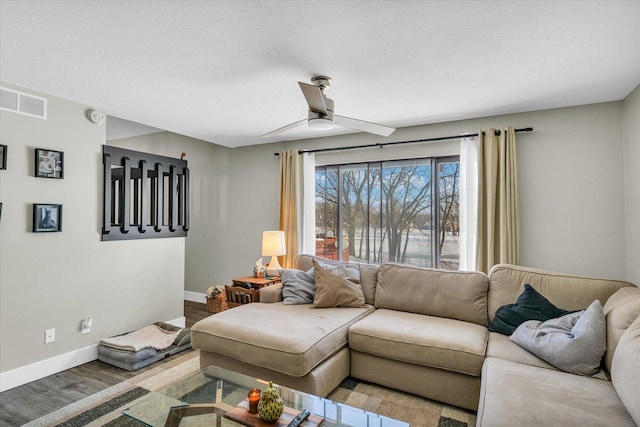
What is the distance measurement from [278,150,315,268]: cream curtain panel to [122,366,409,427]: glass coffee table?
256 centimetres

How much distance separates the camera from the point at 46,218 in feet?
9.61

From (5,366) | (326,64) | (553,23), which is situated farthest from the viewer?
(5,366)

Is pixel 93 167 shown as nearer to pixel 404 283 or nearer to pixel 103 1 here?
pixel 103 1

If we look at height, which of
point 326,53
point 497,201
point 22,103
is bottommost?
point 497,201

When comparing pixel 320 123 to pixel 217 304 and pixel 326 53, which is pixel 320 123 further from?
pixel 217 304

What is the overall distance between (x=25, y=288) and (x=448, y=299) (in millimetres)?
3568

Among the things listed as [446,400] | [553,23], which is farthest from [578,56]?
[446,400]

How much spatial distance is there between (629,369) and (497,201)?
2.06 meters

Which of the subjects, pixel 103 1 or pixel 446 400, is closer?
pixel 103 1

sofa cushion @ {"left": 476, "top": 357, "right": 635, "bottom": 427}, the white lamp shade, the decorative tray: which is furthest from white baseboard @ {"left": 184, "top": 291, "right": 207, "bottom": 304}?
sofa cushion @ {"left": 476, "top": 357, "right": 635, "bottom": 427}

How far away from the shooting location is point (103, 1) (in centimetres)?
169

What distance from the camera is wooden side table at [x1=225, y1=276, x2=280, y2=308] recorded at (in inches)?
154

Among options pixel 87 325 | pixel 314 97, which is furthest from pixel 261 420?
pixel 87 325

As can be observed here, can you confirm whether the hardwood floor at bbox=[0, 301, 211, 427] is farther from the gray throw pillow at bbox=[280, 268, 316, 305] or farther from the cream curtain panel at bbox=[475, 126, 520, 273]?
the cream curtain panel at bbox=[475, 126, 520, 273]
